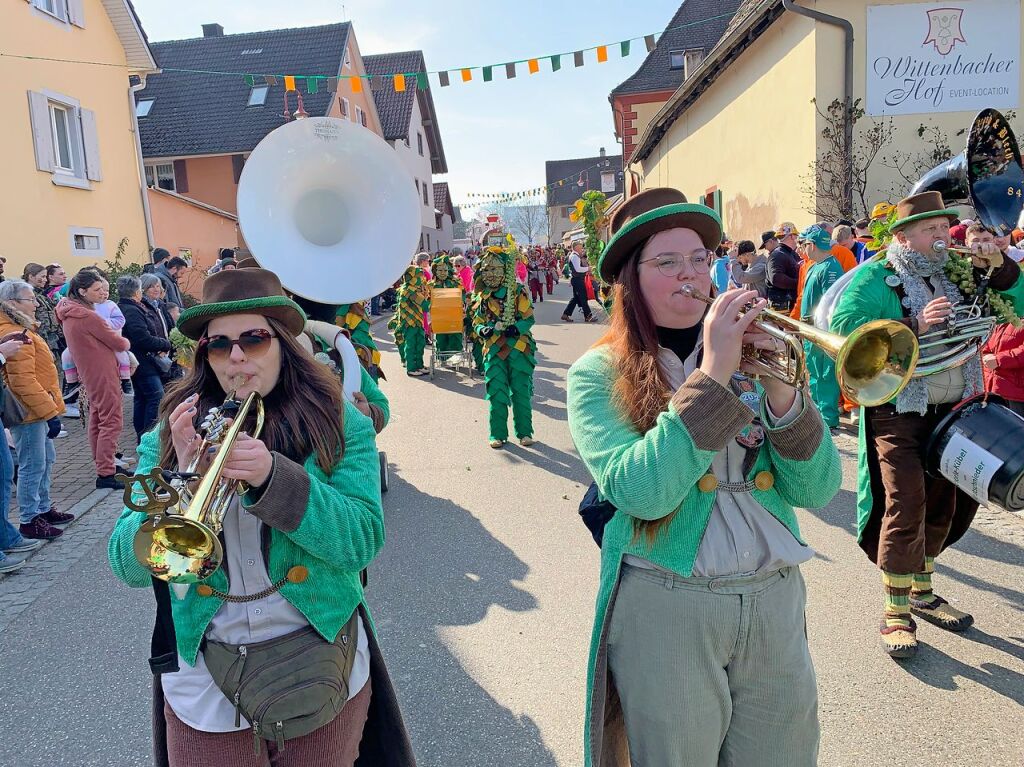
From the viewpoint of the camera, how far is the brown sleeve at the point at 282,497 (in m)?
1.70

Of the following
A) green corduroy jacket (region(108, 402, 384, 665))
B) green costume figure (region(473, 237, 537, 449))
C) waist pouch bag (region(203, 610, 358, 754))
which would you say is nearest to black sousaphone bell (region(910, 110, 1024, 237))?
green corduroy jacket (region(108, 402, 384, 665))

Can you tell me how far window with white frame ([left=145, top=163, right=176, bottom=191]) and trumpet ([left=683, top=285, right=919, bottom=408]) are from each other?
2666cm

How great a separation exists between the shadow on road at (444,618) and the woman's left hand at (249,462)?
162 centimetres

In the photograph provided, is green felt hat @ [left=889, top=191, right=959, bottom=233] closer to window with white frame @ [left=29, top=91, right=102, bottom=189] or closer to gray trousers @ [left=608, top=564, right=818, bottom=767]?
gray trousers @ [left=608, top=564, right=818, bottom=767]

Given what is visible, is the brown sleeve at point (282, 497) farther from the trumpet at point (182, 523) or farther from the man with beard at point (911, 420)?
the man with beard at point (911, 420)

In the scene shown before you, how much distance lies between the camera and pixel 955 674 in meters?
3.12

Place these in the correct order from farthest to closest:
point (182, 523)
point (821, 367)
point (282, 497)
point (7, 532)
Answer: point (821, 367)
point (7, 532)
point (282, 497)
point (182, 523)

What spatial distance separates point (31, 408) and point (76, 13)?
11.8m

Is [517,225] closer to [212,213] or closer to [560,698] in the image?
[212,213]

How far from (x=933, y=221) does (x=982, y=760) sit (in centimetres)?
211

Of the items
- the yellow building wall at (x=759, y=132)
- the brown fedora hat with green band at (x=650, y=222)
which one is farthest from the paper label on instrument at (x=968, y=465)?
the yellow building wall at (x=759, y=132)

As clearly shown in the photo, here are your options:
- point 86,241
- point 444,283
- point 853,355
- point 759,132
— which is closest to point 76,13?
point 86,241

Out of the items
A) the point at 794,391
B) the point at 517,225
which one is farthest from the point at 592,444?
the point at 517,225

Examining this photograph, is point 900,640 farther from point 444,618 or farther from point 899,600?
point 444,618
